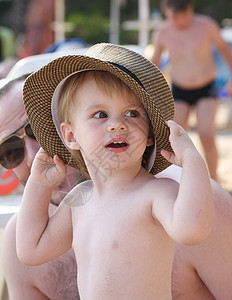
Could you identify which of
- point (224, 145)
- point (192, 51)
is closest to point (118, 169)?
point (192, 51)

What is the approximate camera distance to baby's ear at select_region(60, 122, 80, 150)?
54.3 inches

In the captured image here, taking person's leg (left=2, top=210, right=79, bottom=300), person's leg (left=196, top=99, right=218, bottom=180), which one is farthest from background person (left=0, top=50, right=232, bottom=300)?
person's leg (left=196, top=99, right=218, bottom=180)

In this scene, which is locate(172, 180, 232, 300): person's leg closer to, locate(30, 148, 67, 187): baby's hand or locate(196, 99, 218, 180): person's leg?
locate(30, 148, 67, 187): baby's hand

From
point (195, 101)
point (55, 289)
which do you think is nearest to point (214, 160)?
point (195, 101)

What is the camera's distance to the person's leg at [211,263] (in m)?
1.51

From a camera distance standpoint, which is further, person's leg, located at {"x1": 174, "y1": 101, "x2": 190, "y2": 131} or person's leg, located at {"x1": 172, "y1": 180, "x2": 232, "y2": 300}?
person's leg, located at {"x1": 174, "y1": 101, "x2": 190, "y2": 131}

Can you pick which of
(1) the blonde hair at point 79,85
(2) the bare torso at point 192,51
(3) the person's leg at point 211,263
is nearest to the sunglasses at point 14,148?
(1) the blonde hair at point 79,85

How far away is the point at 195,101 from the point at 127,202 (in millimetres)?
3606

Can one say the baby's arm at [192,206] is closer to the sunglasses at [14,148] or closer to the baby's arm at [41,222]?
the baby's arm at [41,222]

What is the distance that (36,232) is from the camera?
1431 mm

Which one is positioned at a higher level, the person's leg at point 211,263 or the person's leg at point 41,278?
the person's leg at point 211,263

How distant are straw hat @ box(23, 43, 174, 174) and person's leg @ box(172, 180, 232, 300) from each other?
247 mm

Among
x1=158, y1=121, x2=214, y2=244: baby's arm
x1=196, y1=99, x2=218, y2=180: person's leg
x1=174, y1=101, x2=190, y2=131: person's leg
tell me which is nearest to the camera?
x1=158, y1=121, x2=214, y2=244: baby's arm

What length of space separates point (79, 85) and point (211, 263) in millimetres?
592
